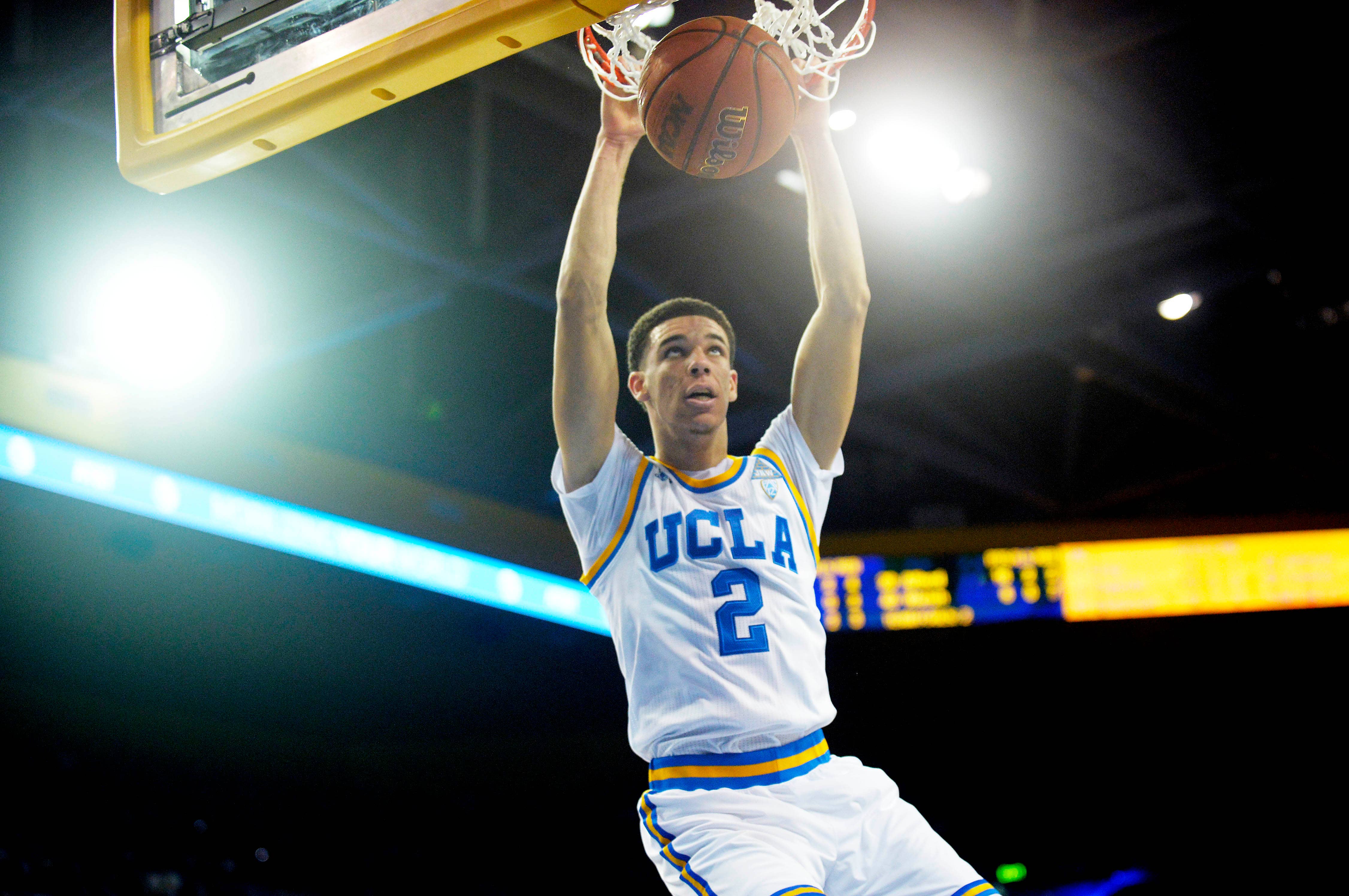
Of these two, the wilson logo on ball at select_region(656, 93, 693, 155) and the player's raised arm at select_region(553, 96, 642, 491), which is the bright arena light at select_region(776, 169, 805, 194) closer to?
the wilson logo on ball at select_region(656, 93, 693, 155)

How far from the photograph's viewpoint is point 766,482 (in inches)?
110

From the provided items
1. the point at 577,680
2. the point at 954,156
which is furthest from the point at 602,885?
the point at 954,156

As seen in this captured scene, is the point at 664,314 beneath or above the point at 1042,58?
beneath

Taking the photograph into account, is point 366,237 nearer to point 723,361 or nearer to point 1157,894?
point 723,361

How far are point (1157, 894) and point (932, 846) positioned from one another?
29.4 ft

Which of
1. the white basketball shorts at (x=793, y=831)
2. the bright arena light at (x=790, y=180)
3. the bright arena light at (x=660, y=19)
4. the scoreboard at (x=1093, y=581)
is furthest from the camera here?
the scoreboard at (x=1093, y=581)

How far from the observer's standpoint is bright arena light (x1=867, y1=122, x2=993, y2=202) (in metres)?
6.30

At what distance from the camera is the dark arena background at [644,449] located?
6180 millimetres

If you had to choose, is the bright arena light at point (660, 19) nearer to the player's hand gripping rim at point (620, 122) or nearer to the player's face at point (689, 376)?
the player's hand gripping rim at point (620, 122)

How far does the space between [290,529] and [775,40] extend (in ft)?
18.5

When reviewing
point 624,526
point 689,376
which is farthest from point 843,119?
point 624,526

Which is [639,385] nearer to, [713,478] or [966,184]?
[713,478]

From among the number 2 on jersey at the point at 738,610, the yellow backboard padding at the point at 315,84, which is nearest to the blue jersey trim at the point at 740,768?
the number 2 on jersey at the point at 738,610

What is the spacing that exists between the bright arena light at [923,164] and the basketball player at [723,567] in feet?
11.2
